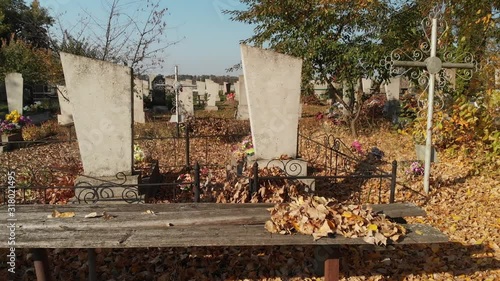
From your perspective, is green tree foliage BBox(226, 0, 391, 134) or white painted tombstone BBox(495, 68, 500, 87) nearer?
white painted tombstone BBox(495, 68, 500, 87)

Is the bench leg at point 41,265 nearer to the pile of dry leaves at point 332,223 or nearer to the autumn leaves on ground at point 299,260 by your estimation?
the autumn leaves on ground at point 299,260

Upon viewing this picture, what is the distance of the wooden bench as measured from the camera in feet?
8.02

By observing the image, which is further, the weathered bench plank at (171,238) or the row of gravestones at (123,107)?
the row of gravestones at (123,107)

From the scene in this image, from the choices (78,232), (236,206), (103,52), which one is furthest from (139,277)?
(103,52)

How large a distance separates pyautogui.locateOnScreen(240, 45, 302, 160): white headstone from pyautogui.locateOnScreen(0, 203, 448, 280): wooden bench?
1.73 metres

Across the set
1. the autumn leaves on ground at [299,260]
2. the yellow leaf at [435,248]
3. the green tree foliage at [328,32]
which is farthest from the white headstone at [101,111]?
the green tree foliage at [328,32]

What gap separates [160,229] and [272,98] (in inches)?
96.9

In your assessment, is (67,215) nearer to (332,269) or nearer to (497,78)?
(332,269)

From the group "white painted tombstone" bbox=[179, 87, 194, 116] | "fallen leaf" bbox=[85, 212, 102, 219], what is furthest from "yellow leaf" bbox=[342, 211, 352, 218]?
"white painted tombstone" bbox=[179, 87, 194, 116]

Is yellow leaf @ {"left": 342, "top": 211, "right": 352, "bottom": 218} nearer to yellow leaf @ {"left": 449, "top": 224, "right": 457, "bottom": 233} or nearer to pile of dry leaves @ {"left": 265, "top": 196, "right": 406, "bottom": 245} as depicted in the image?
pile of dry leaves @ {"left": 265, "top": 196, "right": 406, "bottom": 245}

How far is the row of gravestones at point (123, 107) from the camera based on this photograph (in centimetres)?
400

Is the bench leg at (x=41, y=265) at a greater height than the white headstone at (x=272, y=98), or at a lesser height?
lesser

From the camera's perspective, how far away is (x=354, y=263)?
3387 mm

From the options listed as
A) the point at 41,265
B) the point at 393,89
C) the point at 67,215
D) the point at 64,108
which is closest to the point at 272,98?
the point at 67,215
